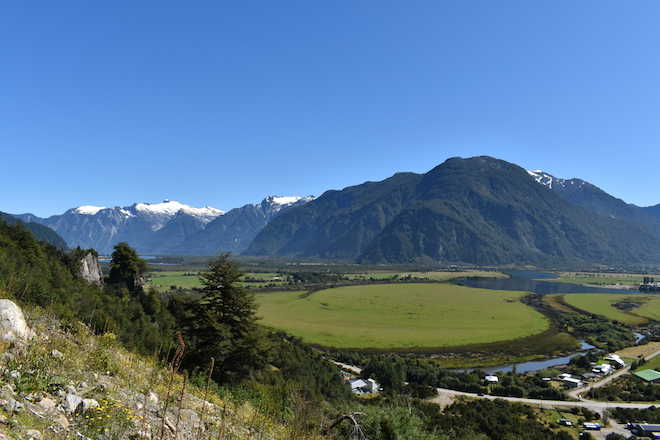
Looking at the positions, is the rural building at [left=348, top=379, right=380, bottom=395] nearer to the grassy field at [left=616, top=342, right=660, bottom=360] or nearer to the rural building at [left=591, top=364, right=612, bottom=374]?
the rural building at [left=591, top=364, right=612, bottom=374]

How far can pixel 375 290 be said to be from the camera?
529 ft

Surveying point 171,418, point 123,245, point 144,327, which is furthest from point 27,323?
point 123,245

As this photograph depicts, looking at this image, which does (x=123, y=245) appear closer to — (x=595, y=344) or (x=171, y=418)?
(x=171, y=418)

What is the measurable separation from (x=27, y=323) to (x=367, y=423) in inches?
325

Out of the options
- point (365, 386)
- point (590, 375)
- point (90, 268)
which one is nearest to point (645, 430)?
point (590, 375)

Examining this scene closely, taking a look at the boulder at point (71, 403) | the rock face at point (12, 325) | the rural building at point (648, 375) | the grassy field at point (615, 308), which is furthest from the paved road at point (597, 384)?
the rock face at point (12, 325)

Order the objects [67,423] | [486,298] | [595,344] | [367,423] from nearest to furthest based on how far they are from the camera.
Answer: [67,423] → [367,423] → [595,344] → [486,298]

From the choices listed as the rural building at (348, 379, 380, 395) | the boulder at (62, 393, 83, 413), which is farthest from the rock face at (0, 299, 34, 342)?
the rural building at (348, 379, 380, 395)

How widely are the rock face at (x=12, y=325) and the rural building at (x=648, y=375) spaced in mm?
76460

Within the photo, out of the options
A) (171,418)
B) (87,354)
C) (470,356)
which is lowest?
(470,356)

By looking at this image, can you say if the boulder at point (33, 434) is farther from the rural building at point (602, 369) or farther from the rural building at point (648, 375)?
the rural building at point (648, 375)

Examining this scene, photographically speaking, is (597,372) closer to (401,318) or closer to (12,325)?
(401,318)

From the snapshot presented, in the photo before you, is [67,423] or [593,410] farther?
[593,410]

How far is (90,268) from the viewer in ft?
145
